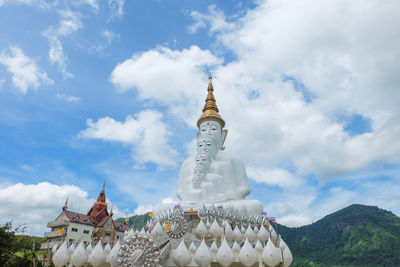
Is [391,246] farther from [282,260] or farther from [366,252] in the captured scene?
[282,260]

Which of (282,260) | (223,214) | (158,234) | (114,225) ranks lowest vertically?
(282,260)

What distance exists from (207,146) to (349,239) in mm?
43534

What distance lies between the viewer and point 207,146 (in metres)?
19.2

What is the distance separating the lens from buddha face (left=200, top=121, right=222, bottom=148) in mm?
20038

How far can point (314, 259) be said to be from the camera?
4372cm

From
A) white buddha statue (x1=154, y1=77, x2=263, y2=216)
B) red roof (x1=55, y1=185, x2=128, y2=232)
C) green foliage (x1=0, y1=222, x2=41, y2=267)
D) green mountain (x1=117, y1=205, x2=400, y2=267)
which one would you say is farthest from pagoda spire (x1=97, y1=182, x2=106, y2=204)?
white buddha statue (x1=154, y1=77, x2=263, y2=216)

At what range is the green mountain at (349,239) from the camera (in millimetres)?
42525

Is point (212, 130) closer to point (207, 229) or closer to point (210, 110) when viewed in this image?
point (210, 110)

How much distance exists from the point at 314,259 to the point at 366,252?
8289 mm

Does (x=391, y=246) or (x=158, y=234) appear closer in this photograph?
(x=158, y=234)

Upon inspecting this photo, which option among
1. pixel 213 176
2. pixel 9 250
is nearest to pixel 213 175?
pixel 213 176

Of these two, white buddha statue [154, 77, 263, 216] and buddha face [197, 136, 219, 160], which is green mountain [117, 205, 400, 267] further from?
buddha face [197, 136, 219, 160]

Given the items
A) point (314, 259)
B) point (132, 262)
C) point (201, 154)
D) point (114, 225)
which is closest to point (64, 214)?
point (114, 225)

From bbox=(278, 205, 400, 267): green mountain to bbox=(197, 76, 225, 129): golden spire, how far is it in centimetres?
2957
